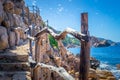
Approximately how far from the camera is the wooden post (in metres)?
7.30

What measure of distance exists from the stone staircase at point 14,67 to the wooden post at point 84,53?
144 inches

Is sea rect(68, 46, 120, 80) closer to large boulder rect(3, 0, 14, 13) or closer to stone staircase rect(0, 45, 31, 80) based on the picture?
large boulder rect(3, 0, 14, 13)

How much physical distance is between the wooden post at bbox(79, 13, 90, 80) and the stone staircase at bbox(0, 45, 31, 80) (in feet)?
12.0

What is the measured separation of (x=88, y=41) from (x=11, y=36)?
1141 cm

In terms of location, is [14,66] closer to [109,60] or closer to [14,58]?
[14,58]

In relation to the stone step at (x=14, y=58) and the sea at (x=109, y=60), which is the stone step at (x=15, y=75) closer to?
the stone step at (x=14, y=58)

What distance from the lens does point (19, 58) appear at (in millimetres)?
12281

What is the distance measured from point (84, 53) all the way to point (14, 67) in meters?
5.55

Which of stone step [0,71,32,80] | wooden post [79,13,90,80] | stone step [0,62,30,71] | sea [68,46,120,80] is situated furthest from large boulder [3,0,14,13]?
sea [68,46,120,80]

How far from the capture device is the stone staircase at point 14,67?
33.7 feet

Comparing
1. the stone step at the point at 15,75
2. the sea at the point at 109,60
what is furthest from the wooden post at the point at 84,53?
the sea at the point at 109,60

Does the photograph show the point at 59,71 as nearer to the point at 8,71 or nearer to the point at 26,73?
the point at 26,73

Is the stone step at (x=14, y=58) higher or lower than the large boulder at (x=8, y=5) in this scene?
lower

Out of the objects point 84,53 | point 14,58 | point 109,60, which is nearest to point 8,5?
point 14,58
